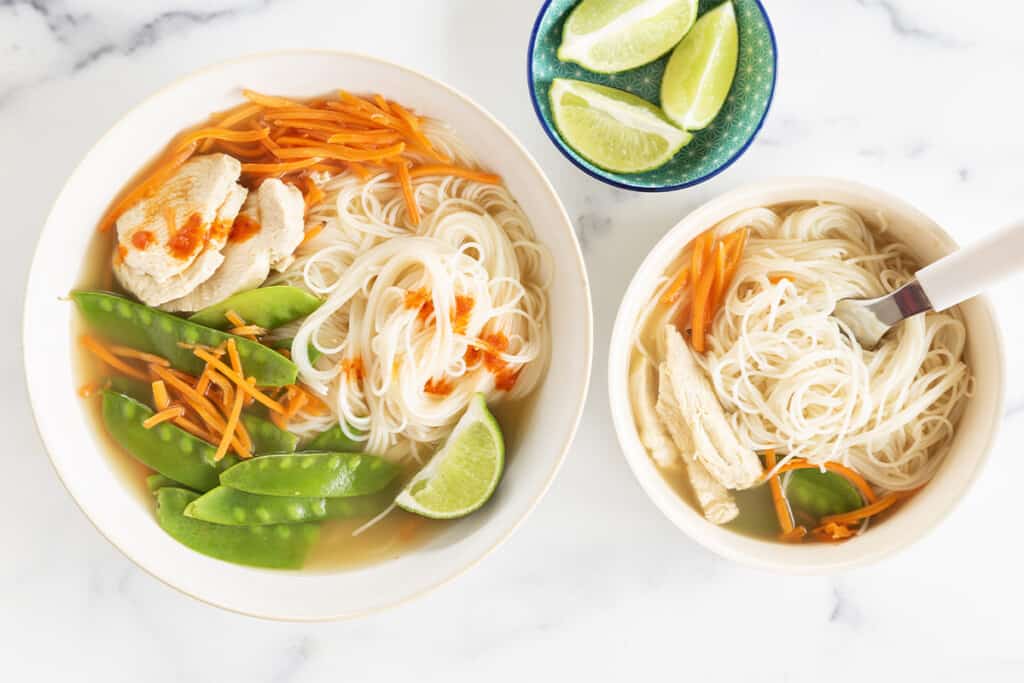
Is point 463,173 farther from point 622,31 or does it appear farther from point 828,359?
point 828,359

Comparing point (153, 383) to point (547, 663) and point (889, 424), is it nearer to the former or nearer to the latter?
point (547, 663)

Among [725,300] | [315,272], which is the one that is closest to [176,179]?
[315,272]

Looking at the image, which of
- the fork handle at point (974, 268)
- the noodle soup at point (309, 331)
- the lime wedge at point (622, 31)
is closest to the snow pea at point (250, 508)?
the noodle soup at point (309, 331)

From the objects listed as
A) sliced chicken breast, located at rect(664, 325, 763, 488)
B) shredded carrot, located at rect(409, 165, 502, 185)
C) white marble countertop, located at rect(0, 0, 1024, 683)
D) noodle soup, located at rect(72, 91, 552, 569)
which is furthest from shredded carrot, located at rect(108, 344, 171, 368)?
sliced chicken breast, located at rect(664, 325, 763, 488)

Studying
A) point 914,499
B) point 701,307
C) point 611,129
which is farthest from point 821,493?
point 611,129

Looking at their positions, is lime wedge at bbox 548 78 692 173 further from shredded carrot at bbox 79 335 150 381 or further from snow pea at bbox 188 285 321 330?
shredded carrot at bbox 79 335 150 381
